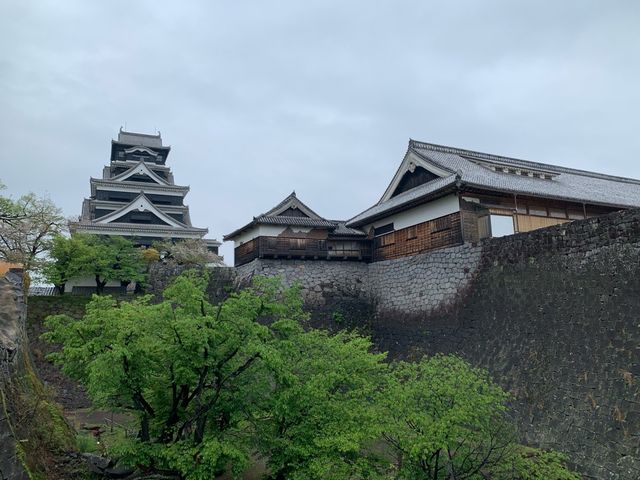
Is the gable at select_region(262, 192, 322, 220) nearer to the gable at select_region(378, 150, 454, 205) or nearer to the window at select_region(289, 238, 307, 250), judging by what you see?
the window at select_region(289, 238, 307, 250)

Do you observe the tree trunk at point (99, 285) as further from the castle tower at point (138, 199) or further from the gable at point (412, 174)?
the gable at point (412, 174)

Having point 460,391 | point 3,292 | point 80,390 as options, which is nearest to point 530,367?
point 460,391

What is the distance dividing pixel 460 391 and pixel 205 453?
4235mm

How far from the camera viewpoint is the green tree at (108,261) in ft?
64.5

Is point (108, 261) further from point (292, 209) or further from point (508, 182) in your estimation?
point (508, 182)

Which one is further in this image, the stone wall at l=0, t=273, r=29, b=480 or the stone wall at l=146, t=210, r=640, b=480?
the stone wall at l=146, t=210, r=640, b=480

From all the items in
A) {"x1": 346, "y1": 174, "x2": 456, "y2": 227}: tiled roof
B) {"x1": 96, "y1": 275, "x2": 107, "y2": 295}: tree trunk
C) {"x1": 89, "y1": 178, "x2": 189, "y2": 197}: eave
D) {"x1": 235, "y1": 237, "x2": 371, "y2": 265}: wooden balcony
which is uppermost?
{"x1": 89, "y1": 178, "x2": 189, "y2": 197}: eave

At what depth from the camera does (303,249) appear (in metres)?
17.7

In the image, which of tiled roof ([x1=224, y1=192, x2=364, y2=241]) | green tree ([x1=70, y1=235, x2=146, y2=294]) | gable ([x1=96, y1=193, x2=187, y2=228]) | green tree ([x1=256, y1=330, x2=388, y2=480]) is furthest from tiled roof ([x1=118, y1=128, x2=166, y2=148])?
green tree ([x1=256, y1=330, x2=388, y2=480])

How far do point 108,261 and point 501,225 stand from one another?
57.6 feet

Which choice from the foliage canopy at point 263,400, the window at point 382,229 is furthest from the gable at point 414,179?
the foliage canopy at point 263,400

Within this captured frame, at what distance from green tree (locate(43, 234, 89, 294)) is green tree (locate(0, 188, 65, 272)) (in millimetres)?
368

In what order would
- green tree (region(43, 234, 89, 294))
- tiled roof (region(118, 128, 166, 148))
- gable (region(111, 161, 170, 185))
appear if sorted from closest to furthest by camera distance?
1. green tree (region(43, 234, 89, 294))
2. gable (region(111, 161, 170, 185))
3. tiled roof (region(118, 128, 166, 148))

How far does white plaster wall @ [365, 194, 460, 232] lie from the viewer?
14572 millimetres
